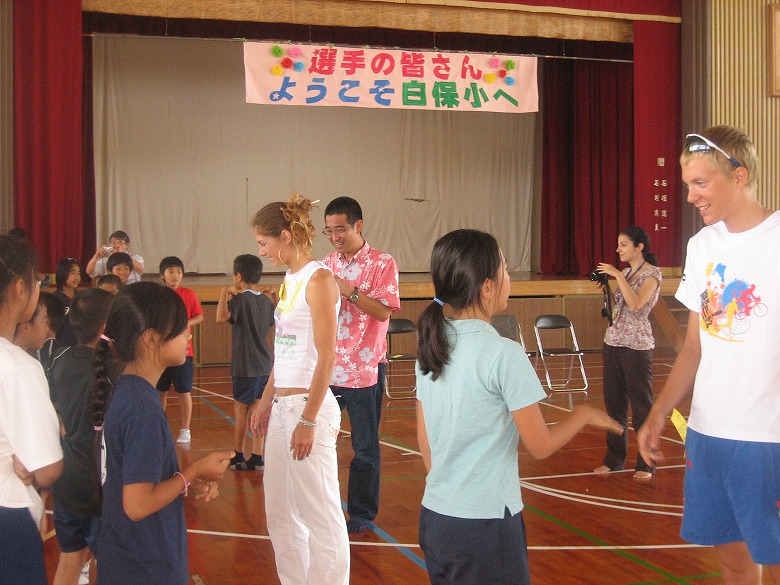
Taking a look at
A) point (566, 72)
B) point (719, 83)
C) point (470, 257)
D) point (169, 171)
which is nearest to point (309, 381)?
point (470, 257)

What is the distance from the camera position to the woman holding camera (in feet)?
18.1

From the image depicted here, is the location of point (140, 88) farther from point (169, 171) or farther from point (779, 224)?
point (779, 224)

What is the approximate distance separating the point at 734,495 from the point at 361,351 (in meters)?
2.21

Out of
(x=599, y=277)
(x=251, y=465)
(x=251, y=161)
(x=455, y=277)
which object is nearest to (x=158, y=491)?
(x=455, y=277)

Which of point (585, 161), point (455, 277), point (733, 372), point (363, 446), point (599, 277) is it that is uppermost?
point (585, 161)

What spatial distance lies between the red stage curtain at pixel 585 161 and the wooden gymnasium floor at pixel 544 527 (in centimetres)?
863

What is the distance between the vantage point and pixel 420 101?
1041 centimetres

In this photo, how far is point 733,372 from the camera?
247cm

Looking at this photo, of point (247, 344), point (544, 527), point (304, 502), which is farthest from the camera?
point (247, 344)

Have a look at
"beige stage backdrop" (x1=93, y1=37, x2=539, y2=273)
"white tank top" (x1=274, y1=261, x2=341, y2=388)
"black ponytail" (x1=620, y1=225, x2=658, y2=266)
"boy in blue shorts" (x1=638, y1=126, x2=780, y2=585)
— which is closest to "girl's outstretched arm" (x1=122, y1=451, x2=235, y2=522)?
"white tank top" (x1=274, y1=261, x2=341, y2=388)

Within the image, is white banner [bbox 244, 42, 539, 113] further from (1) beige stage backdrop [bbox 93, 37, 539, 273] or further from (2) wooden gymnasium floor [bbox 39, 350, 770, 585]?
(2) wooden gymnasium floor [bbox 39, 350, 770, 585]

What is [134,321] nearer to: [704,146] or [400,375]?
[704,146]

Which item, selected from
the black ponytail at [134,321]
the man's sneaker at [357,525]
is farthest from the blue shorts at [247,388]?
the black ponytail at [134,321]

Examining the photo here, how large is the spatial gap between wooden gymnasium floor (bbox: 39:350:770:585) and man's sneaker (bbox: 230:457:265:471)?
0.08 metres
